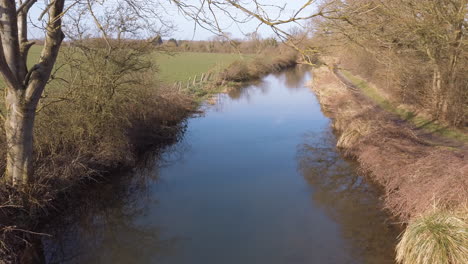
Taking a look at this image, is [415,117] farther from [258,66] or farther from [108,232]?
[258,66]

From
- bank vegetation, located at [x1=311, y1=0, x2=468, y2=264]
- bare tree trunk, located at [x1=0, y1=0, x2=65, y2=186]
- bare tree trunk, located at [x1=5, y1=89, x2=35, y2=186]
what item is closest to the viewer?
bank vegetation, located at [x1=311, y1=0, x2=468, y2=264]

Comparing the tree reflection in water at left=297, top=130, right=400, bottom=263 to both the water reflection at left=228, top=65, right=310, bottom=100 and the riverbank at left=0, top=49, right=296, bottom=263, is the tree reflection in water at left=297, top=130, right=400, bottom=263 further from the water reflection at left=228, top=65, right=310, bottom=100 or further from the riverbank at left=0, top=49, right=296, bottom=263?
the water reflection at left=228, top=65, right=310, bottom=100

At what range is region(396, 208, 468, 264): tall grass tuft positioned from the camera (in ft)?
18.2

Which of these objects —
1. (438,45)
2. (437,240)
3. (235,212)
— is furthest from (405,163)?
(438,45)

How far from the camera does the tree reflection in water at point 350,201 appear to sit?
7.25 metres

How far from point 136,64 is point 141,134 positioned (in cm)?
281

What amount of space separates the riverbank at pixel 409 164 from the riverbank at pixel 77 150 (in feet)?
21.1

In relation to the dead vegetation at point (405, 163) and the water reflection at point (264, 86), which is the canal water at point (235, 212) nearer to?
the dead vegetation at point (405, 163)

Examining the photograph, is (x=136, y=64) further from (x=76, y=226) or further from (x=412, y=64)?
(x=412, y=64)

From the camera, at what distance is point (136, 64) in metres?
12.6

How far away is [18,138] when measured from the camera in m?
6.60

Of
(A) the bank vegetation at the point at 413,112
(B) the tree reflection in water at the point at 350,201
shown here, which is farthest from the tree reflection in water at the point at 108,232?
(A) the bank vegetation at the point at 413,112

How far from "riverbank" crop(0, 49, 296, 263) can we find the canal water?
1.54 ft

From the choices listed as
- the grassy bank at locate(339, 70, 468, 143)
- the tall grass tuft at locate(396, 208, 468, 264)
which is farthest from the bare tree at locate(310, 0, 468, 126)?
the tall grass tuft at locate(396, 208, 468, 264)
